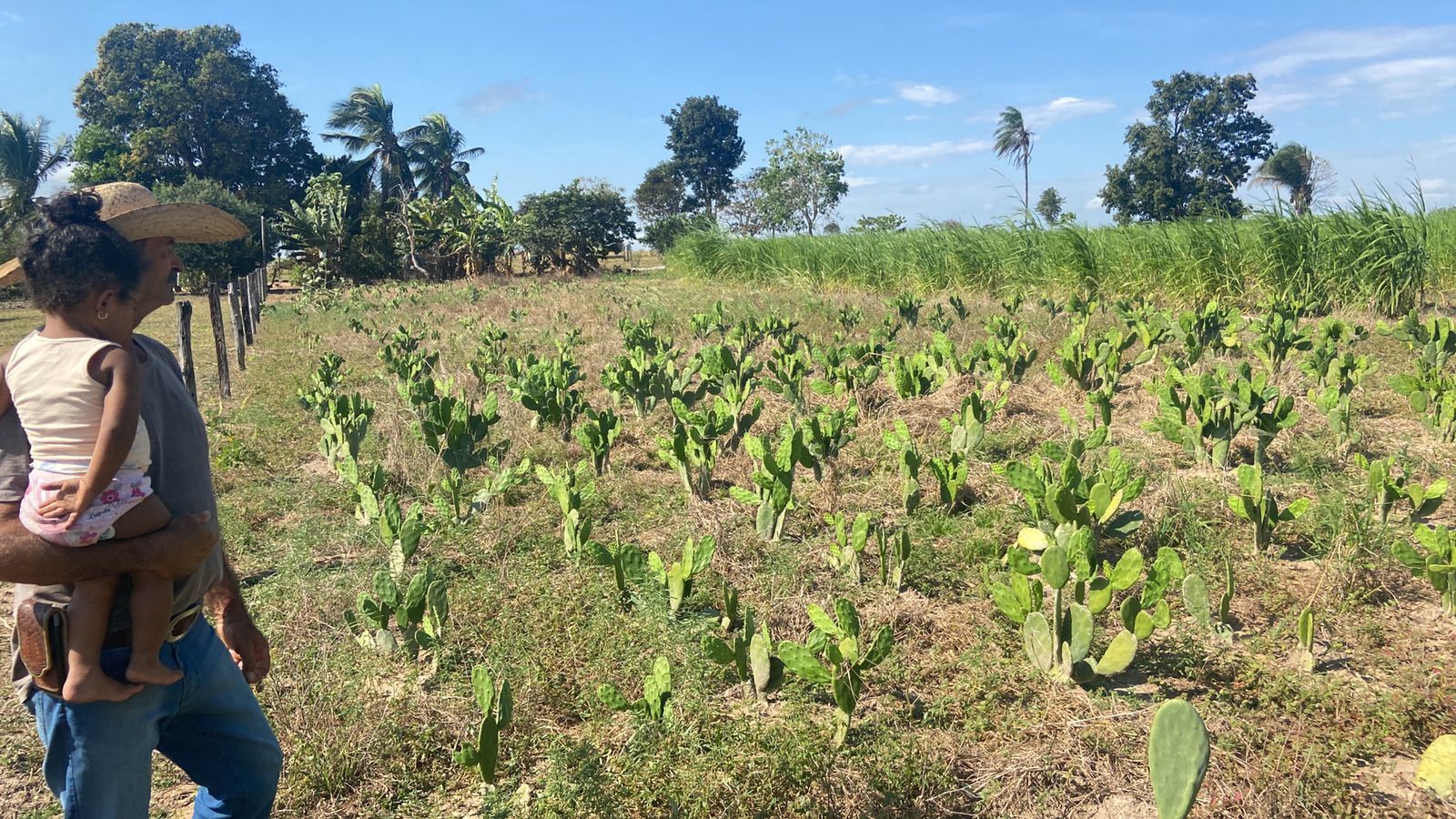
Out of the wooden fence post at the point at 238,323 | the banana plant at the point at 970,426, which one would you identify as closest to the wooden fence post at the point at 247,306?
the wooden fence post at the point at 238,323

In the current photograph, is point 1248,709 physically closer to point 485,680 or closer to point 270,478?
point 485,680

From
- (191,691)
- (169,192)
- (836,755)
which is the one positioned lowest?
(836,755)

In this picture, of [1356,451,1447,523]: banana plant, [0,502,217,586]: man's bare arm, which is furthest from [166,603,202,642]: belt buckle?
[1356,451,1447,523]: banana plant

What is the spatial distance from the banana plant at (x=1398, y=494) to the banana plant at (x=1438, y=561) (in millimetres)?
483

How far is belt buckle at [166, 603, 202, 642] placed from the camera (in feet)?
5.82

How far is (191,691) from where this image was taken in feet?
5.99

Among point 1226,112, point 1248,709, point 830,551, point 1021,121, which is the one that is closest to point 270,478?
point 830,551

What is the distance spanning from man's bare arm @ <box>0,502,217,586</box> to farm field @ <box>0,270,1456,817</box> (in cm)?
122

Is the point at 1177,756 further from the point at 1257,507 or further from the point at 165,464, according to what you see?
the point at 165,464

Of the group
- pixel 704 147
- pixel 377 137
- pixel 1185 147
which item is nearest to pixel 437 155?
pixel 377 137

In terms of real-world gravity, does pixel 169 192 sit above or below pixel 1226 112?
below

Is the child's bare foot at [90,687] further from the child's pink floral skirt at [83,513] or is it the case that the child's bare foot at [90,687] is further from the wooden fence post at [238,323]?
the wooden fence post at [238,323]

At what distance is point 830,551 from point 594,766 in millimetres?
1720

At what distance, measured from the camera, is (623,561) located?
3.58 meters
